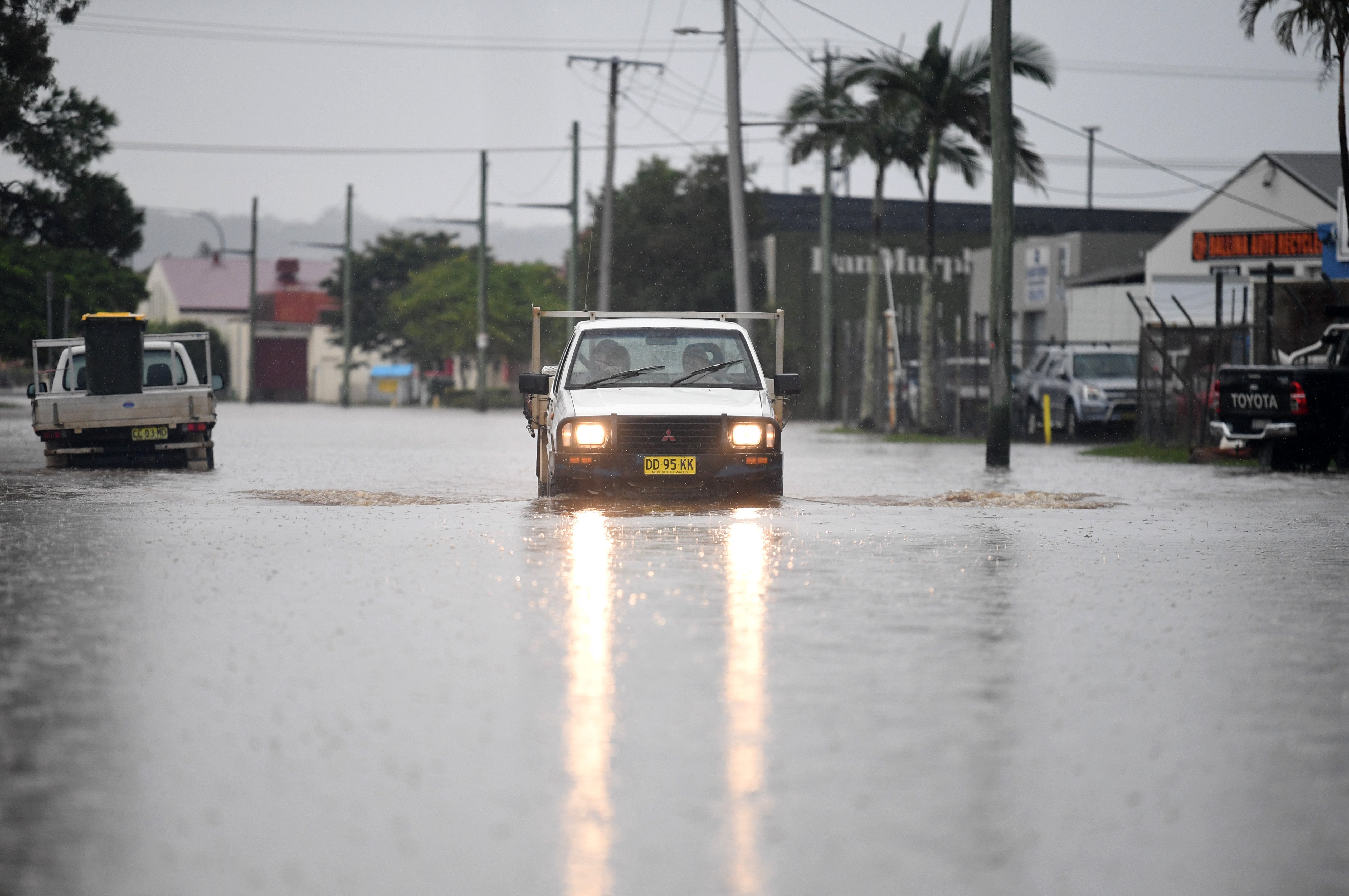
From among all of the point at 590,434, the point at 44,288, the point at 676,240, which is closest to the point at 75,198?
the point at 44,288

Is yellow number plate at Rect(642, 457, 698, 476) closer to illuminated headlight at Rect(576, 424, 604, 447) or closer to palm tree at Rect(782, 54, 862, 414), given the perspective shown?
illuminated headlight at Rect(576, 424, 604, 447)

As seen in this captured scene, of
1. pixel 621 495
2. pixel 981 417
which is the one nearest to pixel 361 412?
pixel 981 417

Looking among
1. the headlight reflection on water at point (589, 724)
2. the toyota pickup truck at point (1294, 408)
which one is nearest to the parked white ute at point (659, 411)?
the headlight reflection on water at point (589, 724)

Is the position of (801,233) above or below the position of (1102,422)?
above

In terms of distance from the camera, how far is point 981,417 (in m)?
40.9

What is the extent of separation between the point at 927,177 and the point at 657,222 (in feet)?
105

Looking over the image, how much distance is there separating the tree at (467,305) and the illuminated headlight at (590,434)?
244ft

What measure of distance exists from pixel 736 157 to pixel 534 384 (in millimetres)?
19200

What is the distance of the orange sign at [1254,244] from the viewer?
45.7 m

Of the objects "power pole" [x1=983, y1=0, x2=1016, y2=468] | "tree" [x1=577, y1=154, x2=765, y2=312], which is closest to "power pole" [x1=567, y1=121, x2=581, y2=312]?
"tree" [x1=577, y1=154, x2=765, y2=312]

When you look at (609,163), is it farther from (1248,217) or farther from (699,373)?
(699,373)

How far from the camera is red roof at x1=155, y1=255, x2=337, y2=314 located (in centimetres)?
11644

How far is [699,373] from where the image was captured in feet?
59.3

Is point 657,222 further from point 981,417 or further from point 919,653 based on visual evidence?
point 919,653
